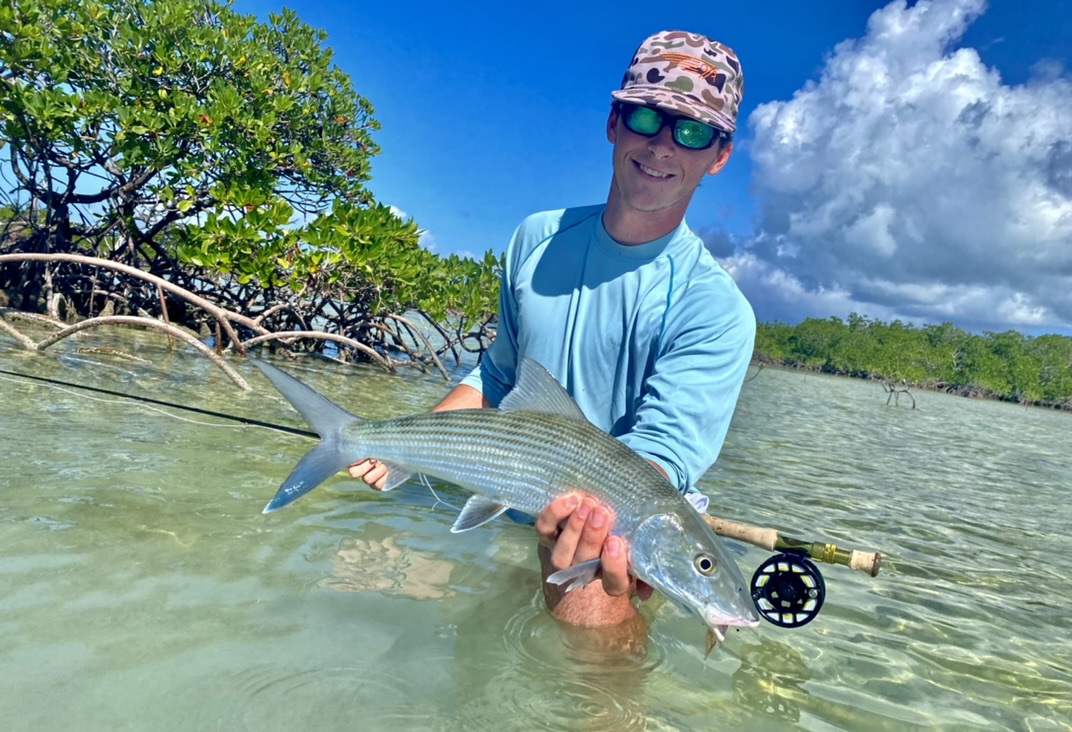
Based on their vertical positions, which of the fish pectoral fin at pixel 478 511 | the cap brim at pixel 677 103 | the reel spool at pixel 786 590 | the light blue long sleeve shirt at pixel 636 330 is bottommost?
the reel spool at pixel 786 590

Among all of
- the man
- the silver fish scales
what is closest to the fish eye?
the silver fish scales

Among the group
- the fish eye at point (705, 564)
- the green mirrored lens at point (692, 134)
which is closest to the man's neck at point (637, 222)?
the green mirrored lens at point (692, 134)

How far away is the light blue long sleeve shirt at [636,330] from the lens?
9.53ft

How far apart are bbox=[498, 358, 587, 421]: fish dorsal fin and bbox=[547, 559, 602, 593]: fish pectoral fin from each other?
1.84 feet

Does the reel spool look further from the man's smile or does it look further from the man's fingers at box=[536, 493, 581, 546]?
the man's smile

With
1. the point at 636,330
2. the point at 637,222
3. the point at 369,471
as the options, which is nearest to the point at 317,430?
the point at 369,471

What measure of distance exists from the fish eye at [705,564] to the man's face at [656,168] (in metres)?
1.77

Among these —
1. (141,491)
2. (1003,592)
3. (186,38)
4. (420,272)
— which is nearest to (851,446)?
(1003,592)

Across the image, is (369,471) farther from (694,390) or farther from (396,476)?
(694,390)

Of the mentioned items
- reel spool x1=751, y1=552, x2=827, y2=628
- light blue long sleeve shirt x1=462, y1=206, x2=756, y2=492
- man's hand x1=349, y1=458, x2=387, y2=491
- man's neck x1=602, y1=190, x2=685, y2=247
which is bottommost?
reel spool x1=751, y1=552, x2=827, y2=628

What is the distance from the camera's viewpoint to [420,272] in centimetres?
1480

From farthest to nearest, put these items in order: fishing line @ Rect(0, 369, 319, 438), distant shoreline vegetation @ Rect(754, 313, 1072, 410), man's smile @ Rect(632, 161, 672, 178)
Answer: distant shoreline vegetation @ Rect(754, 313, 1072, 410) < fishing line @ Rect(0, 369, 319, 438) < man's smile @ Rect(632, 161, 672, 178)

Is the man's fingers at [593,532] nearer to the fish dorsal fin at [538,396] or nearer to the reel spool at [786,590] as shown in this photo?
the fish dorsal fin at [538,396]

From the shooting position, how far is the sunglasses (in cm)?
311
